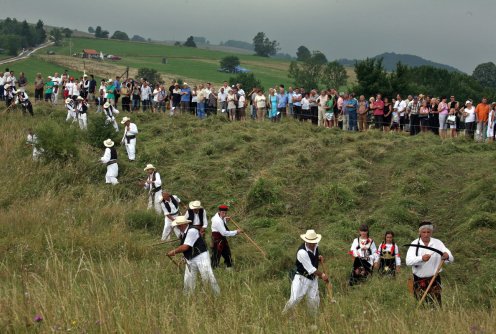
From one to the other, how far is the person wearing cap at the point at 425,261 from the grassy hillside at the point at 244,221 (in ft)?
0.88

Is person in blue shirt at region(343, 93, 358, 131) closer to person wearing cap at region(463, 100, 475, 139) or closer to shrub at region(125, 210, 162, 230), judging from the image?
person wearing cap at region(463, 100, 475, 139)

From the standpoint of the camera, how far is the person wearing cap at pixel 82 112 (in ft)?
83.5

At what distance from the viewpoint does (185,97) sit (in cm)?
2805

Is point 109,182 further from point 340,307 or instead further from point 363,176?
point 340,307

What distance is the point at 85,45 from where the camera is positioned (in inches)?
4825

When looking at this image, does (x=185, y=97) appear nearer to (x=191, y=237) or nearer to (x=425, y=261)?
(x=191, y=237)

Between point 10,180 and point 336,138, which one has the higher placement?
point 336,138

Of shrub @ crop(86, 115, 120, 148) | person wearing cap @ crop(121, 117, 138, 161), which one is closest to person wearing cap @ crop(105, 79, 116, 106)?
shrub @ crop(86, 115, 120, 148)

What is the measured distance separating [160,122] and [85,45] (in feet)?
335

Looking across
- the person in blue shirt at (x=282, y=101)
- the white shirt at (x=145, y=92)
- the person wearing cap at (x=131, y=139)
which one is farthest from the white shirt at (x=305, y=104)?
the white shirt at (x=145, y=92)

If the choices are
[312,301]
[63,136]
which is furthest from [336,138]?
[312,301]

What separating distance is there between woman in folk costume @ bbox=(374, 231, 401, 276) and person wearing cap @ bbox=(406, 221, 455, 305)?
5.65ft

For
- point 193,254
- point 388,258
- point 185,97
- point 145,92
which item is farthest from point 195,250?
point 145,92

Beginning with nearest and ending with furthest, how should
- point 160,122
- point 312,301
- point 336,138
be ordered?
point 312,301 → point 336,138 → point 160,122
